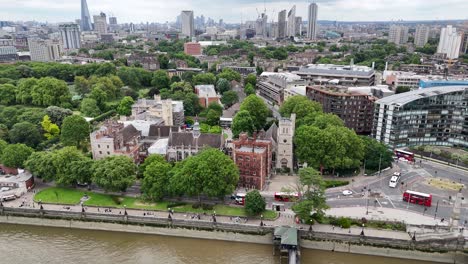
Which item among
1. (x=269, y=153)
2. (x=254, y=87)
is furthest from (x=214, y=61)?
(x=269, y=153)

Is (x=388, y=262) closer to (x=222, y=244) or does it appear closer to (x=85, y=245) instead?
(x=222, y=244)

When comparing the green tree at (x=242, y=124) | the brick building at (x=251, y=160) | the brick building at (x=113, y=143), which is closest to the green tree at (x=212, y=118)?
the green tree at (x=242, y=124)

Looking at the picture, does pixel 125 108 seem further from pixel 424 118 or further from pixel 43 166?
pixel 424 118

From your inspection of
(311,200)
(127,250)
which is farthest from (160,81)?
(311,200)

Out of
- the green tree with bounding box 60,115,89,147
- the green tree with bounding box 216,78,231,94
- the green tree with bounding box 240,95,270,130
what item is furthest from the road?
the green tree with bounding box 216,78,231,94

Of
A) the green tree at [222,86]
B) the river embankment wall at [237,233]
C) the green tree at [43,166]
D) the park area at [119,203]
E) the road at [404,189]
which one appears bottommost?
the river embankment wall at [237,233]

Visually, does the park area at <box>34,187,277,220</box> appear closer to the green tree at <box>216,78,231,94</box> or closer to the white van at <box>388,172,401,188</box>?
the white van at <box>388,172,401,188</box>

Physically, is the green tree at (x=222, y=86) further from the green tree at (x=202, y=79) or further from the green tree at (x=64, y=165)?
the green tree at (x=64, y=165)
